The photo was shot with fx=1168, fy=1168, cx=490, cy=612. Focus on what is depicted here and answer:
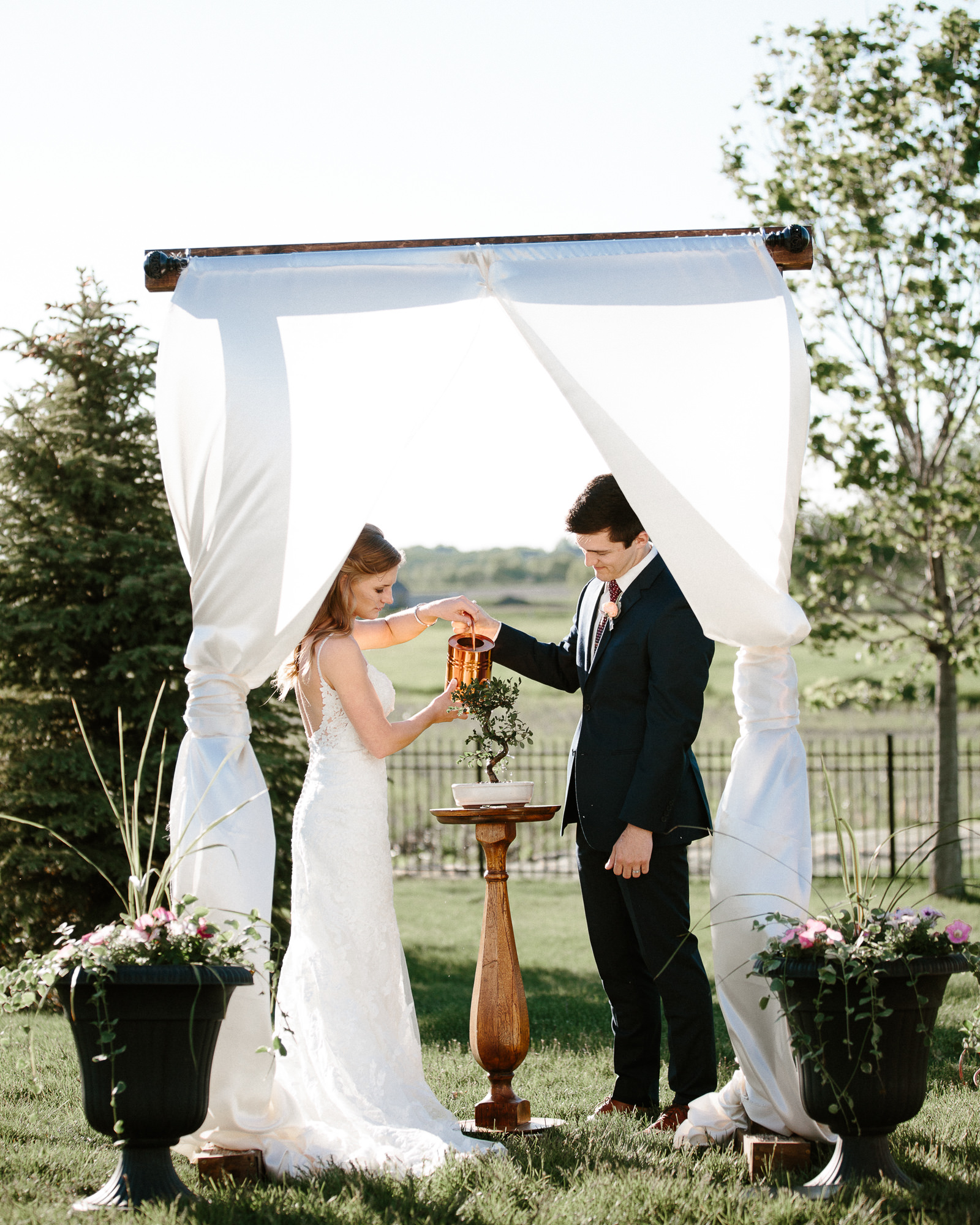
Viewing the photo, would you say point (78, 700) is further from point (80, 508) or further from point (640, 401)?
point (640, 401)

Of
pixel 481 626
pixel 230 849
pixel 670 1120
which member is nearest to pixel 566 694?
pixel 481 626

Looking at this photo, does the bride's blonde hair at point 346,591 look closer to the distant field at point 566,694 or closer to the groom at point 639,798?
the groom at point 639,798

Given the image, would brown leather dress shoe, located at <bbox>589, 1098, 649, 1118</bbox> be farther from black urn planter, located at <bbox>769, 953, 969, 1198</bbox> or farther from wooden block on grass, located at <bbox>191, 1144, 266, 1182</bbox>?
wooden block on grass, located at <bbox>191, 1144, 266, 1182</bbox>

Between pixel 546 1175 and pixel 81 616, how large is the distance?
197 inches

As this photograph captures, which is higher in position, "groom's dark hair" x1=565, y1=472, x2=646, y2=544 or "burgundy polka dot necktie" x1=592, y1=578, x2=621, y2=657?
"groom's dark hair" x1=565, y1=472, x2=646, y2=544

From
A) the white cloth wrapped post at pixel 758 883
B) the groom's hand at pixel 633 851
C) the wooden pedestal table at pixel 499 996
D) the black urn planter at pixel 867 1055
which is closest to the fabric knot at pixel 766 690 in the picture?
the white cloth wrapped post at pixel 758 883

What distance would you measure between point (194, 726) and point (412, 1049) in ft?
4.39

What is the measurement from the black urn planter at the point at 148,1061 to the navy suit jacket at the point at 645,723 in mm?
1492

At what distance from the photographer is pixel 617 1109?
419cm

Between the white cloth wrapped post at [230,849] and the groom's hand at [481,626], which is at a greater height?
the groom's hand at [481,626]

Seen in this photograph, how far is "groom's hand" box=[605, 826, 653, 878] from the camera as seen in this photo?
13.0ft

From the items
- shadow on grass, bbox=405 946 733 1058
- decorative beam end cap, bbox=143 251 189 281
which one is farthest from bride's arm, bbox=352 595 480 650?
shadow on grass, bbox=405 946 733 1058

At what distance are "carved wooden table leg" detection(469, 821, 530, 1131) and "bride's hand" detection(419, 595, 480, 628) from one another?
0.76m

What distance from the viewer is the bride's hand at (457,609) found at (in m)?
4.30
